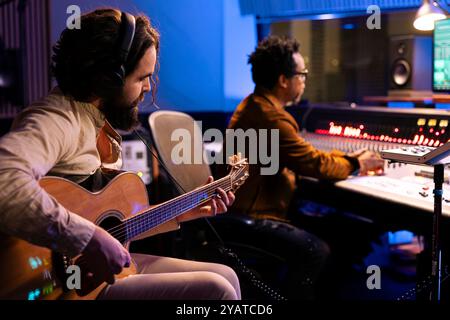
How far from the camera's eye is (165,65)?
3.56 meters

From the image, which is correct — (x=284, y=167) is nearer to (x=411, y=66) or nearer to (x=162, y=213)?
(x=162, y=213)

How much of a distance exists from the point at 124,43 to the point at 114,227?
50cm

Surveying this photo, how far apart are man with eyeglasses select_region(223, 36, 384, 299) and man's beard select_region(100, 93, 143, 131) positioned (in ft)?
2.85

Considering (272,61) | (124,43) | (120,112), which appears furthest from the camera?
(272,61)

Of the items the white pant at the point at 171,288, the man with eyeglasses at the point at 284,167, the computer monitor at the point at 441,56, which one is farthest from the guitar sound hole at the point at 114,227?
the computer monitor at the point at 441,56

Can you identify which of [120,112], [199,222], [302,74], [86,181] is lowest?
[199,222]

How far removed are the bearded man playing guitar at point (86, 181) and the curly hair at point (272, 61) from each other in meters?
1.00

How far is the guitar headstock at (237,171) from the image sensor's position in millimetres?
2078

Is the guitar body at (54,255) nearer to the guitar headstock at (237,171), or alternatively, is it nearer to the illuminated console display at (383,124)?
the guitar headstock at (237,171)

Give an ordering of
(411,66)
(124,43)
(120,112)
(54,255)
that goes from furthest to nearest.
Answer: (411,66) < (120,112) < (124,43) < (54,255)

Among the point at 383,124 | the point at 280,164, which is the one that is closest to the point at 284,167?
the point at 280,164

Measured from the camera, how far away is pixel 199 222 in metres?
2.52

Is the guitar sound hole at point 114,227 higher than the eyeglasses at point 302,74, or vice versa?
the eyeglasses at point 302,74
